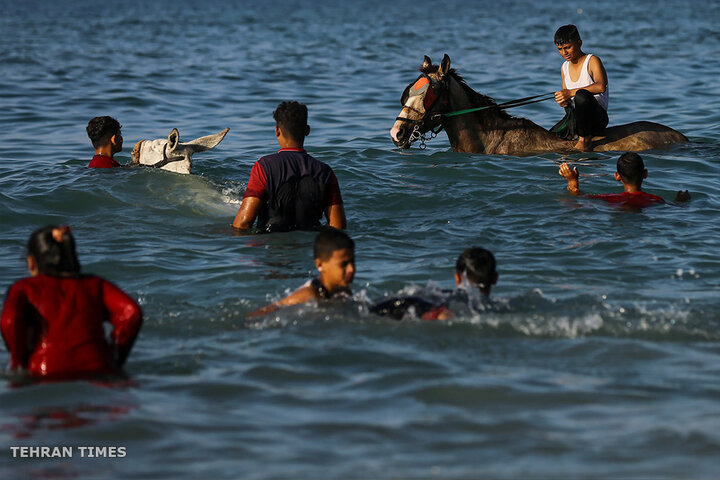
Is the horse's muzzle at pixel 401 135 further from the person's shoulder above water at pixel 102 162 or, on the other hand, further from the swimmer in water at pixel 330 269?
the swimmer in water at pixel 330 269

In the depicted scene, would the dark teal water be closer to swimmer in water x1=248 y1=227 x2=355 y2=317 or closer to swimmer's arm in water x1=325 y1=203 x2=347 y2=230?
swimmer in water x1=248 y1=227 x2=355 y2=317

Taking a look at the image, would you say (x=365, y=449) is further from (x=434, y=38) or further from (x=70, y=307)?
(x=434, y=38)

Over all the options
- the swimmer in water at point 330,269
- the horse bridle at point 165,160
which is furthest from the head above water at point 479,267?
the horse bridle at point 165,160

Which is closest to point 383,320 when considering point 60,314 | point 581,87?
point 60,314

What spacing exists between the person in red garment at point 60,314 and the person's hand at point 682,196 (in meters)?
6.95

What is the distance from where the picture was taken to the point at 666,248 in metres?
9.34

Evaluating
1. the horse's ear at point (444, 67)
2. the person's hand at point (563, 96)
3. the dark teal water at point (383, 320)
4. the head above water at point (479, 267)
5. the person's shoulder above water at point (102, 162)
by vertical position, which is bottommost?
the dark teal water at point (383, 320)

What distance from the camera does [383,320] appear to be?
721 centimetres

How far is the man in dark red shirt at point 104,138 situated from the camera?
11.6 m

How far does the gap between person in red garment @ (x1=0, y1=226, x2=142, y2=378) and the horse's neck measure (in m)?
7.44

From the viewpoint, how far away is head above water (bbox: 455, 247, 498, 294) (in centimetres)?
724

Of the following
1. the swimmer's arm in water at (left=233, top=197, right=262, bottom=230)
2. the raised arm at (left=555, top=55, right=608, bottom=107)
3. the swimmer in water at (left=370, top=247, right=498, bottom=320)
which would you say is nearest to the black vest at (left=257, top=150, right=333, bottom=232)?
the swimmer's arm in water at (left=233, top=197, right=262, bottom=230)

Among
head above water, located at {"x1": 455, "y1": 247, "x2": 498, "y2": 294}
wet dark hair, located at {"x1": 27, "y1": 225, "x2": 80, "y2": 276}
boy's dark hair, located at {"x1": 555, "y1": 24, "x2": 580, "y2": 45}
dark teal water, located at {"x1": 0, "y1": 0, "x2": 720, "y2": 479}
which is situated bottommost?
dark teal water, located at {"x1": 0, "y1": 0, "x2": 720, "y2": 479}

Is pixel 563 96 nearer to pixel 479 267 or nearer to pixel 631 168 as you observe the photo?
pixel 631 168
